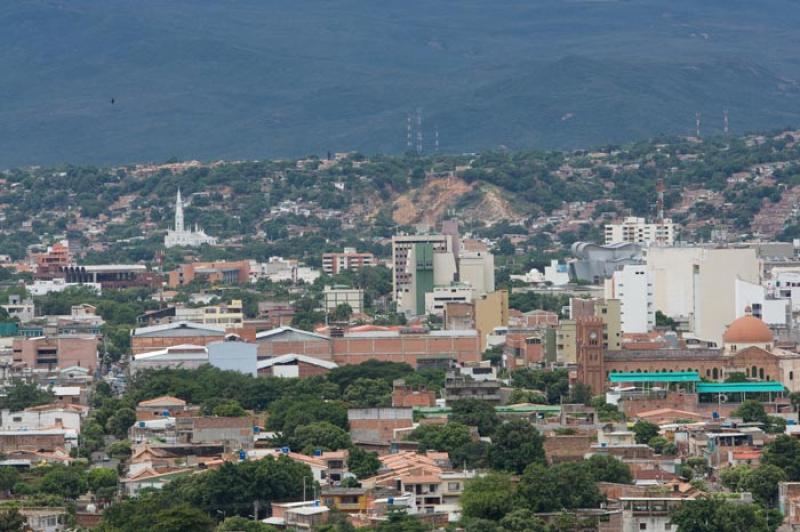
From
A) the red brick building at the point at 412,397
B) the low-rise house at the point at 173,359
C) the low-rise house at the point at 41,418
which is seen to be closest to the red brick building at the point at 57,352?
the low-rise house at the point at 173,359

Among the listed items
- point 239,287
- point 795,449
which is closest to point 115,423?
point 795,449

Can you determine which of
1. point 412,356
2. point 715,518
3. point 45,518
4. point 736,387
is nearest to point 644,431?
point 736,387

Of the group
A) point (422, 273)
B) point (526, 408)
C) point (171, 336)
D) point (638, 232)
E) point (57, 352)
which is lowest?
point (526, 408)

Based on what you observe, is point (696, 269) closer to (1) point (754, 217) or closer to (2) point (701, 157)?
(1) point (754, 217)

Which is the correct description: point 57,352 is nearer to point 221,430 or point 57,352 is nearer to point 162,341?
point 162,341

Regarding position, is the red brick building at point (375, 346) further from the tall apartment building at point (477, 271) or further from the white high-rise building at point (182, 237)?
the white high-rise building at point (182, 237)
